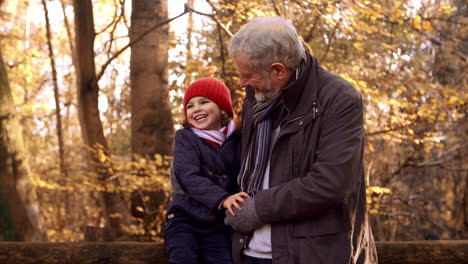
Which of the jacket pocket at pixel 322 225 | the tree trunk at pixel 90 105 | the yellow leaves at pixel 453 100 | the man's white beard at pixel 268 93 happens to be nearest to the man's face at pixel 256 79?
the man's white beard at pixel 268 93

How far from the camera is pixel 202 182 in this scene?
8.09 feet

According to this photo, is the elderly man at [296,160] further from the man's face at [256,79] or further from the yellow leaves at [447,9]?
the yellow leaves at [447,9]

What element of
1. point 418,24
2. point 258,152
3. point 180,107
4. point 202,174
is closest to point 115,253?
point 202,174

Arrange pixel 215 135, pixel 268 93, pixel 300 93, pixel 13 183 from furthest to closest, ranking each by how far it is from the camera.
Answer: pixel 13 183 → pixel 215 135 → pixel 268 93 → pixel 300 93

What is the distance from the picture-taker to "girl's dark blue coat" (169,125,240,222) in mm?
2445

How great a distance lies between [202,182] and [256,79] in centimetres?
55

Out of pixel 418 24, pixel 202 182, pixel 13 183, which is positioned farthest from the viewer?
pixel 418 24

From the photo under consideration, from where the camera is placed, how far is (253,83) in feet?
7.55

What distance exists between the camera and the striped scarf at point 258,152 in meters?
2.27

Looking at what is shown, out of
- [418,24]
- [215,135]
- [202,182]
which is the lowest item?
[202,182]

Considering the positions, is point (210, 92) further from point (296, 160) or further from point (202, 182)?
point (296, 160)

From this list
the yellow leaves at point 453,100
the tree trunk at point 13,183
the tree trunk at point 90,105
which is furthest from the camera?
the yellow leaves at point 453,100

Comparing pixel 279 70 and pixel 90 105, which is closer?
pixel 279 70

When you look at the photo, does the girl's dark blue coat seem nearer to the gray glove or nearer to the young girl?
the young girl
